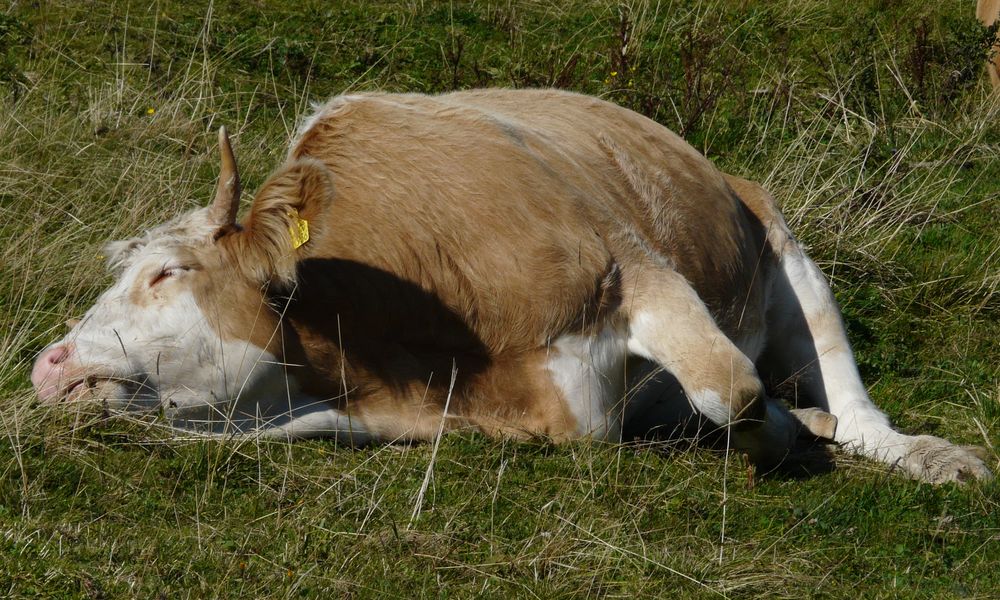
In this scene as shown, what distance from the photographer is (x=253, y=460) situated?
463cm

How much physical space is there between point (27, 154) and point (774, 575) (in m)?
5.23

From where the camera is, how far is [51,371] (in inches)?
182

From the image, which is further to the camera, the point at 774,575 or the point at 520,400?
the point at 520,400

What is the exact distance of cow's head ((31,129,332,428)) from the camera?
462cm

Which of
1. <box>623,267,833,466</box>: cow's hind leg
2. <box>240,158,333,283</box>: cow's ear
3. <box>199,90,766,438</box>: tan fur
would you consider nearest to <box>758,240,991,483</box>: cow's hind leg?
<box>623,267,833,466</box>: cow's hind leg

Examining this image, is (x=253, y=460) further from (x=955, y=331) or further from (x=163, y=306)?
(x=955, y=331)

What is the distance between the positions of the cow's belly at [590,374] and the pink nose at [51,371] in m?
1.84

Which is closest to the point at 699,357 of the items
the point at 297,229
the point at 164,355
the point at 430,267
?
the point at 430,267

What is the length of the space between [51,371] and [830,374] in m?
3.74

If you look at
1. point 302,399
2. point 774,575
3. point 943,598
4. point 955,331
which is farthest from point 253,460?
point 955,331

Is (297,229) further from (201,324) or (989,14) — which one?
(989,14)

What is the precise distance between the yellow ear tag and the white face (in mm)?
316

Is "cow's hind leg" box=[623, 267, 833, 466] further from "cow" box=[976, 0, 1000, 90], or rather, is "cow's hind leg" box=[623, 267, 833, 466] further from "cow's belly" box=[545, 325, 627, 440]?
"cow" box=[976, 0, 1000, 90]

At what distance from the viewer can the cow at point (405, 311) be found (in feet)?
15.3
